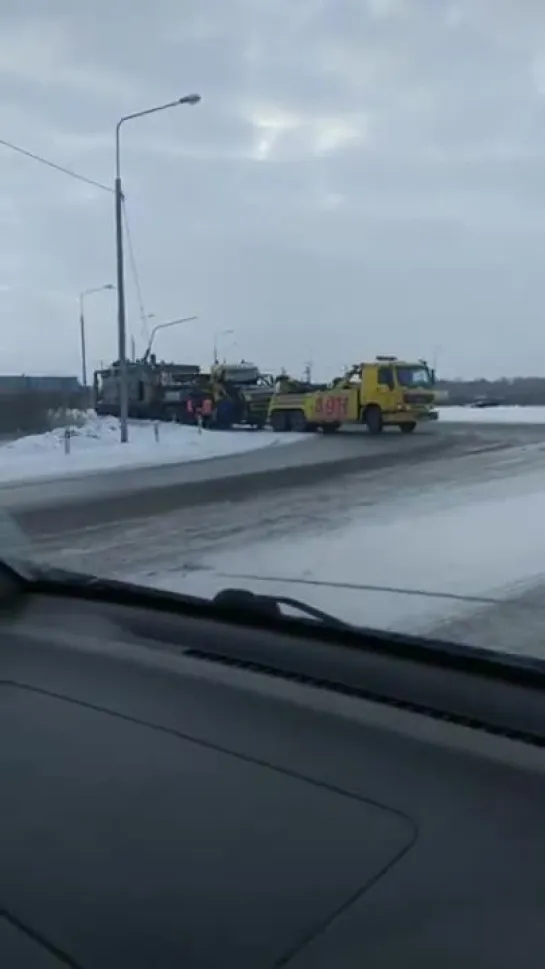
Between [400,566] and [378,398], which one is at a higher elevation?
[378,398]

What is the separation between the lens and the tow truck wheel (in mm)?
32531

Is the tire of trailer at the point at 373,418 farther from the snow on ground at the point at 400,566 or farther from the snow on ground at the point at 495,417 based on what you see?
the snow on ground at the point at 400,566

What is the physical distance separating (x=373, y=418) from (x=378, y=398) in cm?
68

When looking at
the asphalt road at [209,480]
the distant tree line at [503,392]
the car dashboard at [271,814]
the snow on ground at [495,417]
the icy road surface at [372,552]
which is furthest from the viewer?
the distant tree line at [503,392]

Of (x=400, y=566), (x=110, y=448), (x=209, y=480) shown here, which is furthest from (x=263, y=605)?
(x=110, y=448)

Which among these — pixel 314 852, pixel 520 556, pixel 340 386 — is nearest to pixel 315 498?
pixel 520 556

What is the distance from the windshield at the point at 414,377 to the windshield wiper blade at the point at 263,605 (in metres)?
29.8

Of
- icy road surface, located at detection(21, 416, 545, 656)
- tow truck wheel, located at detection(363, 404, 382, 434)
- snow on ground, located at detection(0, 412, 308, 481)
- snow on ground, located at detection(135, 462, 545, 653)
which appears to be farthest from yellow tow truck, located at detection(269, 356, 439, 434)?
snow on ground, located at detection(135, 462, 545, 653)

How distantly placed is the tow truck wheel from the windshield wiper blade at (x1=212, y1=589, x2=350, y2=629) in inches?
1169

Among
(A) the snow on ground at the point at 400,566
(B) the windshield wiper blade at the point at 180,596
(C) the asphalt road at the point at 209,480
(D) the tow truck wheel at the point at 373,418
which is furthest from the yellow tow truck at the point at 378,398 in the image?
(B) the windshield wiper blade at the point at 180,596

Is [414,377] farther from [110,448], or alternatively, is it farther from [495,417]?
[495,417]

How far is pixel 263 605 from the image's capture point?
2.94m

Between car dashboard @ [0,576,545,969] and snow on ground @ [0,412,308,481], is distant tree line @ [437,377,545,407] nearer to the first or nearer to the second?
snow on ground @ [0,412,308,481]

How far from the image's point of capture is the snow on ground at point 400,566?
6641 millimetres
